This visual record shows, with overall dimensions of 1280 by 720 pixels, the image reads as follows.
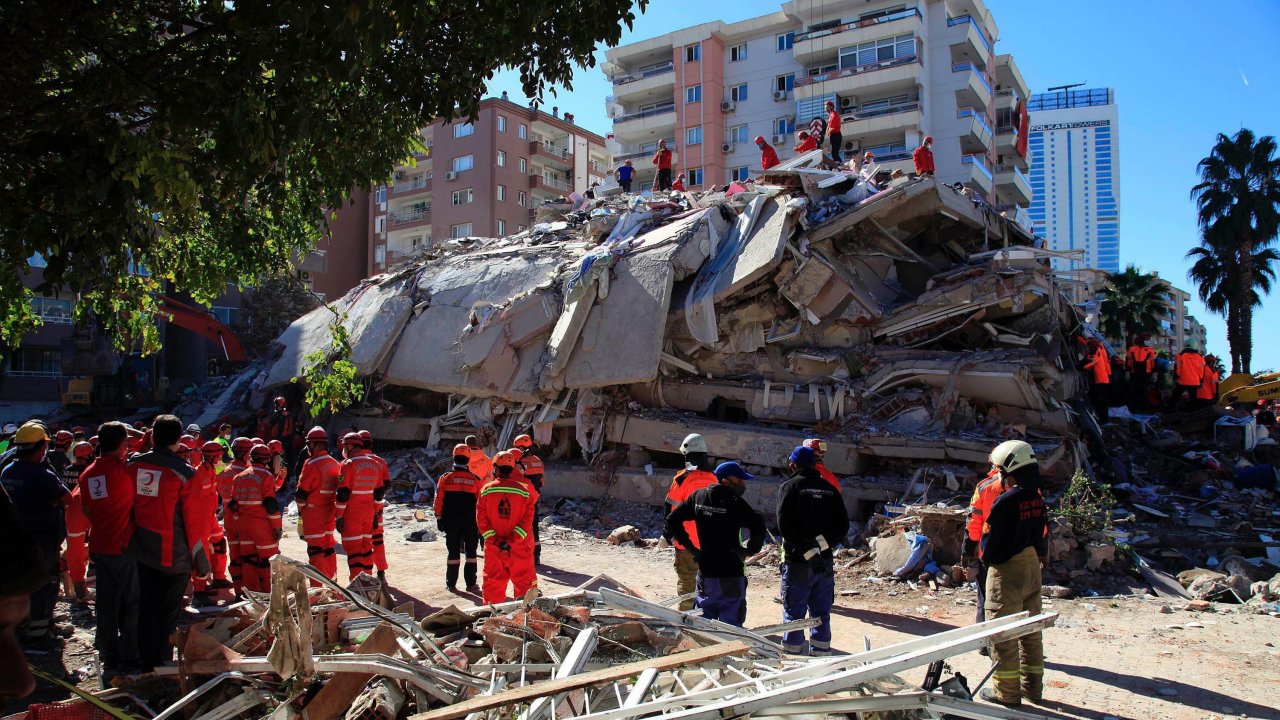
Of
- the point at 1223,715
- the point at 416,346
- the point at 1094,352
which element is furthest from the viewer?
the point at 416,346

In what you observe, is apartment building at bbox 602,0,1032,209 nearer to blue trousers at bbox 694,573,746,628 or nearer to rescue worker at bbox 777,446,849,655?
rescue worker at bbox 777,446,849,655

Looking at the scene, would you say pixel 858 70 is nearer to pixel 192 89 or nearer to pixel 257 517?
pixel 257 517

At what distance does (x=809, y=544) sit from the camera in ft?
19.6

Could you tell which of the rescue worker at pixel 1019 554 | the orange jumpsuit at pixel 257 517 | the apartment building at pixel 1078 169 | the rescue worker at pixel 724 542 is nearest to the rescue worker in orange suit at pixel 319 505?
the orange jumpsuit at pixel 257 517

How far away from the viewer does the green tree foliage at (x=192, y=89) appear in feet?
14.9

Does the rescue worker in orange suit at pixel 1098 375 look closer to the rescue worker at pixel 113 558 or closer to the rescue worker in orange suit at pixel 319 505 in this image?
the rescue worker in orange suit at pixel 319 505

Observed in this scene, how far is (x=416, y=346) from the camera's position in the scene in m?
17.4

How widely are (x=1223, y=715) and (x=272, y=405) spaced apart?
18647mm

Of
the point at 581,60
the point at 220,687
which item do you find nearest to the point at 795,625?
the point at 220,687

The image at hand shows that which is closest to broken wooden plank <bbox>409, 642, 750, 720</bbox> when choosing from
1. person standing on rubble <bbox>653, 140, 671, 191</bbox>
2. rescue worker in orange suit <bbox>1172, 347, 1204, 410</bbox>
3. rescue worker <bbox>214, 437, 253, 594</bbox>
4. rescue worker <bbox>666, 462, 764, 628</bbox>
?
rescue worker <bbox>666, 462, 764, 628</bbox>

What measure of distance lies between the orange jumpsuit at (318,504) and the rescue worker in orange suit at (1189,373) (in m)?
16.6

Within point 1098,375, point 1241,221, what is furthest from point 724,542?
point 1241,221

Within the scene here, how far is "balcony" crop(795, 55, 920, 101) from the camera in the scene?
119ft

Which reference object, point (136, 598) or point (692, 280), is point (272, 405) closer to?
point (692, 280)
